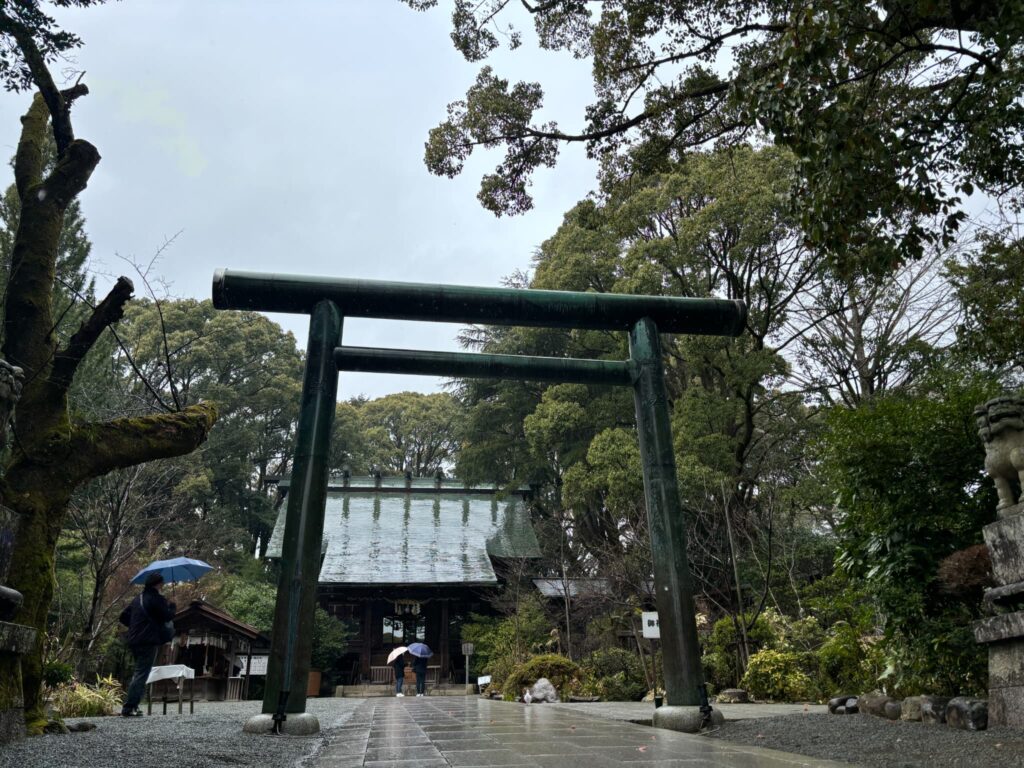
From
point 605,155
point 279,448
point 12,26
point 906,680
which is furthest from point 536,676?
point 279,448

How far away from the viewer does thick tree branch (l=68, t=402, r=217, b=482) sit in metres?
5.55

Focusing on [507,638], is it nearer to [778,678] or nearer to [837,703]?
[778,678]

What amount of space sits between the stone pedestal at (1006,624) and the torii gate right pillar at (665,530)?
192cm

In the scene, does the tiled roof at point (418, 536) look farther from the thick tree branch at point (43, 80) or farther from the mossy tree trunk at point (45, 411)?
the thick tree branch at point (43, 80)

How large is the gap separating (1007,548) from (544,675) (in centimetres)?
1033

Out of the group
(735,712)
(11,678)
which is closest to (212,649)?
(735,712)

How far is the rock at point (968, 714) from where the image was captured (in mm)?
4402

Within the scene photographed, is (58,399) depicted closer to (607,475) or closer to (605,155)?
(605,155)

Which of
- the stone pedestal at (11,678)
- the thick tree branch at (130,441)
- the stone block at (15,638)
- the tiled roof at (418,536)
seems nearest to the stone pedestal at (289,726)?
the stone pedestal at (11,678)

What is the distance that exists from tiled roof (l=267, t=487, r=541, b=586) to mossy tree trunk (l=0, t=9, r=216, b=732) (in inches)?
629

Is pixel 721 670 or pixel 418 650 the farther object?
pixel 418 650

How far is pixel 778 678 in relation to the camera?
10.2 meters

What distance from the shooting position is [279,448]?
33219mm

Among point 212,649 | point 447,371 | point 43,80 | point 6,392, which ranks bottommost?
point 212,649
